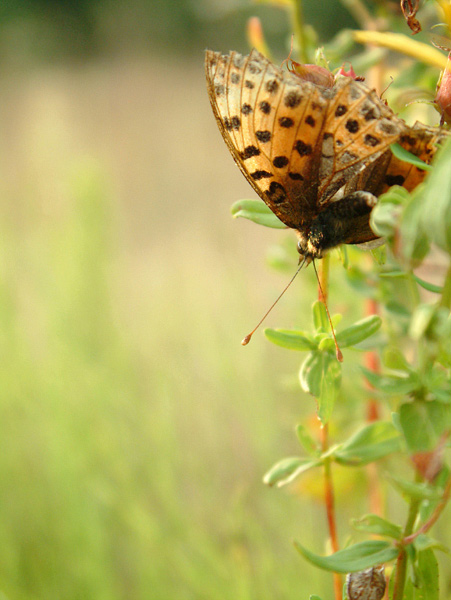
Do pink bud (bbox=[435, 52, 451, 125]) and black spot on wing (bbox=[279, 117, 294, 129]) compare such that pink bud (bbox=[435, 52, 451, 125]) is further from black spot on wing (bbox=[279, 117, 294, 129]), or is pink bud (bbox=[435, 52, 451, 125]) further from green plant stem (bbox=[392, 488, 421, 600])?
green plant stem (bbox=[392, 488, 421, 600])

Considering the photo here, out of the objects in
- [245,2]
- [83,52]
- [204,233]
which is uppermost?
[83,52]

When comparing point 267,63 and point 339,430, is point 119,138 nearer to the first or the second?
point 339,430

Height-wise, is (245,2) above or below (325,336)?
above

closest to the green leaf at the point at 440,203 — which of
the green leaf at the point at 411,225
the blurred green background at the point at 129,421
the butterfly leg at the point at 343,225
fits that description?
the green leaf at the point at 411,225

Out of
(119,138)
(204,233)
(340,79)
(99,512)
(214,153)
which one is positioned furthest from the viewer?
(119,138)

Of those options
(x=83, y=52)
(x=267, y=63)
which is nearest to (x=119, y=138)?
(x=83, y=52)

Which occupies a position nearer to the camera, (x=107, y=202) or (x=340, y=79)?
(x=340, y=79)

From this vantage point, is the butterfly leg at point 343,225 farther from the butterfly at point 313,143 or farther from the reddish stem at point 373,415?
the reddish stem at point 373,415

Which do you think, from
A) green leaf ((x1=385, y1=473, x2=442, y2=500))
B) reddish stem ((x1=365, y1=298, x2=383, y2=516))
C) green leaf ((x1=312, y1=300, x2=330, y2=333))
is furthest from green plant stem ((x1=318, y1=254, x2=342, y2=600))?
reddish stem ((x1=365, y1=298, x2=383, y2=516))
